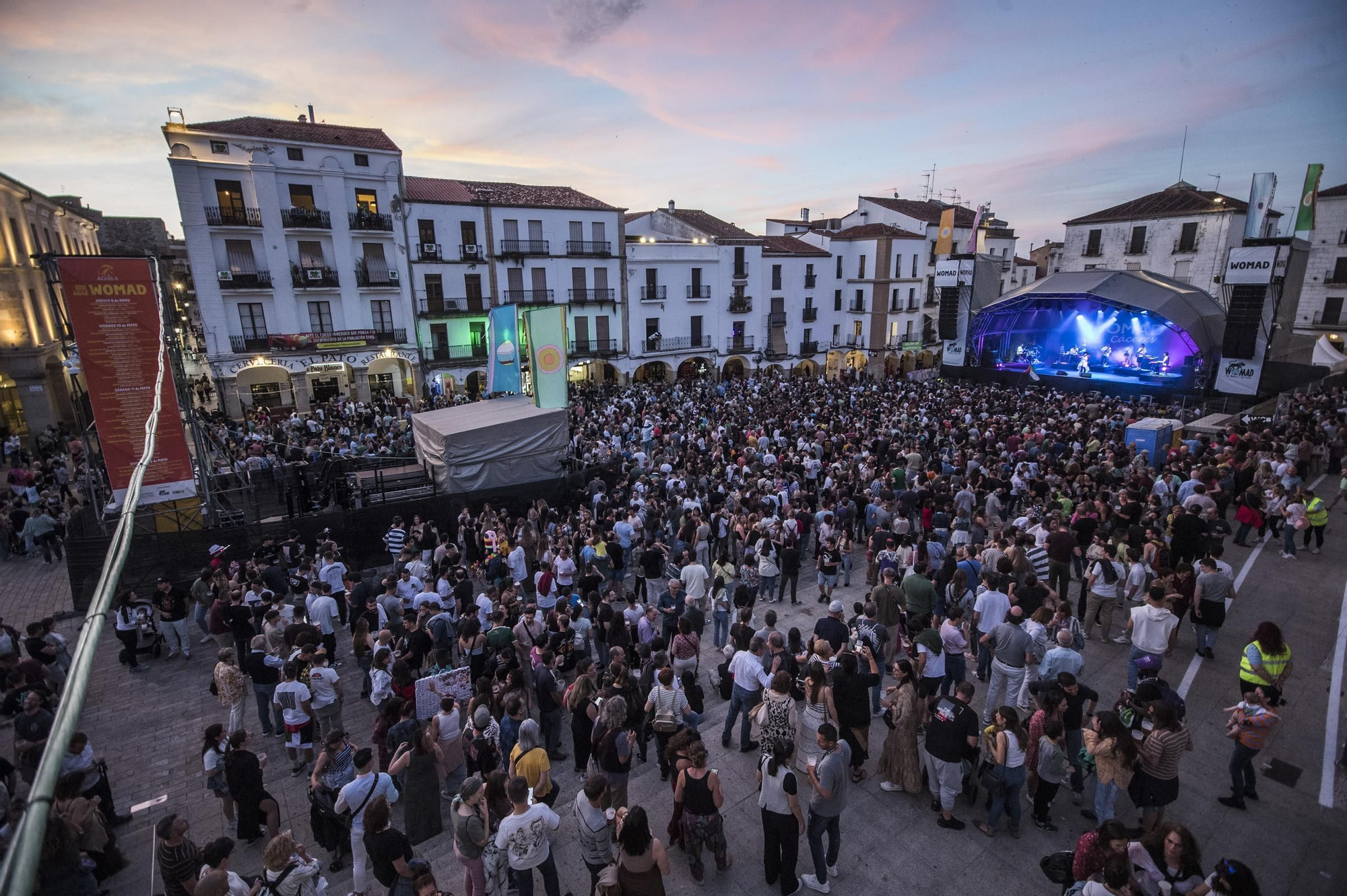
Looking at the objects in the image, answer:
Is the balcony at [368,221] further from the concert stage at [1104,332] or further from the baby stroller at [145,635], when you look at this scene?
the concert stage at [1104,332]

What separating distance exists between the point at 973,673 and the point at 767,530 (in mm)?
3439

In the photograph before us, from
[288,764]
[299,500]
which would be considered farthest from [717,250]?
[288,764]

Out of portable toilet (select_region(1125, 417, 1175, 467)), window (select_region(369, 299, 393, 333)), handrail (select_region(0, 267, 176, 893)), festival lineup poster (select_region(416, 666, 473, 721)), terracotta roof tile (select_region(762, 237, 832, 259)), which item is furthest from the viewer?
terracotta roof tile (select_region(762, 237, 832, 259))

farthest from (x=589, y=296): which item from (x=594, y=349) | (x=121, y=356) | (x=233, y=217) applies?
(x=121, y=356)

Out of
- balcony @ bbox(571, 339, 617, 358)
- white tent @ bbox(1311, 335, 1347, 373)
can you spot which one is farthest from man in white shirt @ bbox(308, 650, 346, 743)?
white tent @ bbox(1311, 335, 1347, 373)

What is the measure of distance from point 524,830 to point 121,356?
11.0m

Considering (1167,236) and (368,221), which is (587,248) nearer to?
(368,221)

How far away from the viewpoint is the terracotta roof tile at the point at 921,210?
135 feet

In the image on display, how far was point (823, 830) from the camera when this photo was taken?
491 cm

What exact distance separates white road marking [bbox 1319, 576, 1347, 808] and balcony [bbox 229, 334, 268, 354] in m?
30.4

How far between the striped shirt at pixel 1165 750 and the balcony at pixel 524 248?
29713 mm

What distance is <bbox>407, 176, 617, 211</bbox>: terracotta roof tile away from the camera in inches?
1127

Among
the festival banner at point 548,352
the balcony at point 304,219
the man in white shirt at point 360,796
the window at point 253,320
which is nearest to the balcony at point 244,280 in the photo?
the window at point 253,320

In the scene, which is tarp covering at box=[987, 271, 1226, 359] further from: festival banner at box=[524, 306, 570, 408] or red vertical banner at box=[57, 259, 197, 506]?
red vertical banner at box=[57, 259, 197, 506]
